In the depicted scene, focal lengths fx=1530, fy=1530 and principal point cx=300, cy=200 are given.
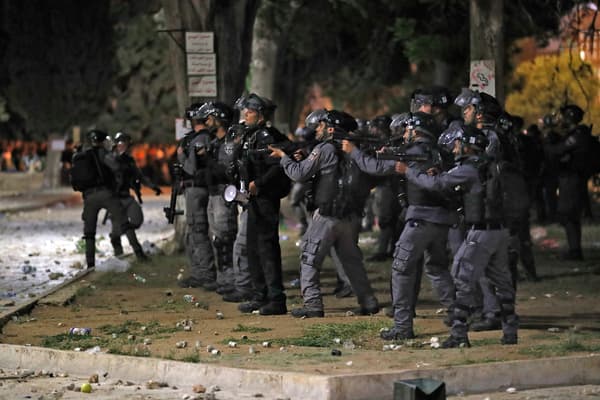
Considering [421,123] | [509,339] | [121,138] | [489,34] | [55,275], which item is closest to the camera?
[509,339]

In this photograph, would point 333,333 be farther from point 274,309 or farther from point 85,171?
point 85,171

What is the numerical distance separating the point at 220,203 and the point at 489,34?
4600 millimetres

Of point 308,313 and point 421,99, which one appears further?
point 308,313

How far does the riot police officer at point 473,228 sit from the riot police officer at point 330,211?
5.55ft

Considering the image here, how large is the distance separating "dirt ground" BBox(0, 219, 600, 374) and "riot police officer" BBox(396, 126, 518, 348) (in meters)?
0.21

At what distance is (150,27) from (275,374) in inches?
1899

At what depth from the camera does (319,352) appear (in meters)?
11.3

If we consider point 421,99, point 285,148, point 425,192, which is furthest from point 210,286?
point 425,192

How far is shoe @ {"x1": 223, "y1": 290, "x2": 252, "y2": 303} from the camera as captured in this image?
49.5ft

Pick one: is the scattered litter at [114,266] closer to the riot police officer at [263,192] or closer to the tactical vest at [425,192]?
the riot police officer at [263,192]

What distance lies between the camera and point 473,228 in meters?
11.6

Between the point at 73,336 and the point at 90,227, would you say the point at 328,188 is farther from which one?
the point at 90,227

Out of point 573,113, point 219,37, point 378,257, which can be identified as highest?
point 219,37

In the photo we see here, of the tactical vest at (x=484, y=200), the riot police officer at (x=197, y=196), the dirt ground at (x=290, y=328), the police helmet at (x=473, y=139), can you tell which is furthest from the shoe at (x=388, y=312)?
the riot police officer at (x=197, y=196)
